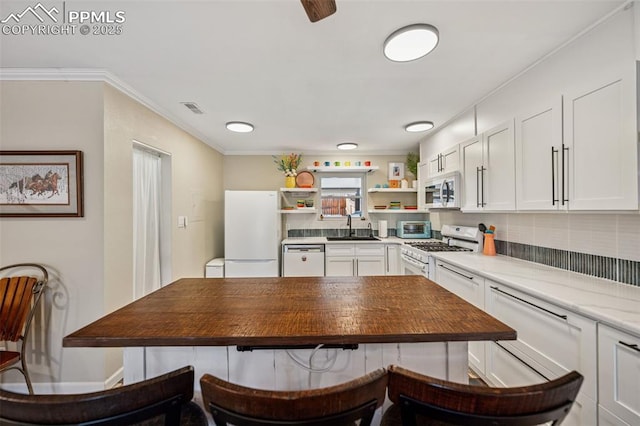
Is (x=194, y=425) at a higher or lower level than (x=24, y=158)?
lower

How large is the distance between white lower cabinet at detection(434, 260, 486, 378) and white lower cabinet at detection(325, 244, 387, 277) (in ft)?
4.73

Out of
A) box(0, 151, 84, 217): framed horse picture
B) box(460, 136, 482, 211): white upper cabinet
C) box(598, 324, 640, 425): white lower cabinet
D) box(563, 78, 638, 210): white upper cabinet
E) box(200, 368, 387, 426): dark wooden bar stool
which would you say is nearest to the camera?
box(200, 368, 387, 426): dark wooden bar stool

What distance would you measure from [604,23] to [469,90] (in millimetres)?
958

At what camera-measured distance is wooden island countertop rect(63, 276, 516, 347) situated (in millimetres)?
925

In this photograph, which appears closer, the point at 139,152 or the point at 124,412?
the point at 124,412

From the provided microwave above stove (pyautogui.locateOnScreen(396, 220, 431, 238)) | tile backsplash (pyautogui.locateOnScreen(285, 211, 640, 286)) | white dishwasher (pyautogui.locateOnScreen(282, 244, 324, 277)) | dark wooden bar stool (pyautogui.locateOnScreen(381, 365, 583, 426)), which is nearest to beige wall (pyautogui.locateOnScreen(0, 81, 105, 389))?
white dishwasher (pyautogui.locateOnScreen(282, 244, 324, 277))

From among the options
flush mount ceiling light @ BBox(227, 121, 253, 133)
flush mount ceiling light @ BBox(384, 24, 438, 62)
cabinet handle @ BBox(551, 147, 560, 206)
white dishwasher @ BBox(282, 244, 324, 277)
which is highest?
flush mount ceiling light @ BBox(227, 121, 253, 133)

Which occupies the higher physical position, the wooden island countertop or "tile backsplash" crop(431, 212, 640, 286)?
"tile backsplash" crop(431, 212, 640, 286)

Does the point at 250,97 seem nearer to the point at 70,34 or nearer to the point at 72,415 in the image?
the point at 70,34

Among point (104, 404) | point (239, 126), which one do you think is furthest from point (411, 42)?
point (239, 126)

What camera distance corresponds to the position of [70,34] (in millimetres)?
1649

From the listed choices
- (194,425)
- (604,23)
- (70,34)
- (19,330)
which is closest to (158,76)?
(70,34)

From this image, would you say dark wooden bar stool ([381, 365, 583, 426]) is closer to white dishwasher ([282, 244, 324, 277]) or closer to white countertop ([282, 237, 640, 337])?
white countertop ([282, 237, 640, 337])

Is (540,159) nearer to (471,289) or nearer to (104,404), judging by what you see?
(471,289)
